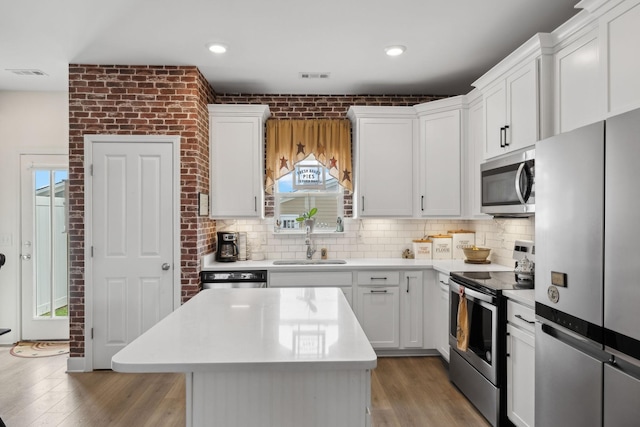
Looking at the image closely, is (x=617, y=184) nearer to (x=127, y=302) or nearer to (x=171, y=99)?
(x=171, y=99)

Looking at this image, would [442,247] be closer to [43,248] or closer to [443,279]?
[443,279]

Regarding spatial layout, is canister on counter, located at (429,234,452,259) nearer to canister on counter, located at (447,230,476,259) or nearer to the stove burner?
canister on counter, located at (447,230,476,259)

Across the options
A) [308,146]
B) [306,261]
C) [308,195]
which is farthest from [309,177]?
[306,261]

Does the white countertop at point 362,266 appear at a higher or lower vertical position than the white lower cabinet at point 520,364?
higher

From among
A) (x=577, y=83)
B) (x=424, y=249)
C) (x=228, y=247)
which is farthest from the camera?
(x=424, y=249)

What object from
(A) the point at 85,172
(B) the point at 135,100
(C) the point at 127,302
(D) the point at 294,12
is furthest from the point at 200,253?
(D) the point at 294,12

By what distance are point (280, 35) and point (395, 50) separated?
97cm

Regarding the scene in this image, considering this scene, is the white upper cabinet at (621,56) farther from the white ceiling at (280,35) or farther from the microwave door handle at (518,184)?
the white ceiling at (280,35)

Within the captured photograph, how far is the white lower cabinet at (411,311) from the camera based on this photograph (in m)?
4.04

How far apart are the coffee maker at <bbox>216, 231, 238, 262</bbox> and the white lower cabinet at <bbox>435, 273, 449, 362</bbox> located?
2.06 meters

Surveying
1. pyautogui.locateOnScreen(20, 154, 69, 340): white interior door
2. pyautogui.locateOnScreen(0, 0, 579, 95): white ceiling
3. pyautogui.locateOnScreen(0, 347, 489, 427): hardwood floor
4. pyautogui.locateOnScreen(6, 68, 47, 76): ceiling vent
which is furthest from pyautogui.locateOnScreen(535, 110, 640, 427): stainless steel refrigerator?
pyautogui.locateOnScreen(20, 154, 69, 340): white interior door

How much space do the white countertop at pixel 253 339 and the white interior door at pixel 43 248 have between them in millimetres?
3294

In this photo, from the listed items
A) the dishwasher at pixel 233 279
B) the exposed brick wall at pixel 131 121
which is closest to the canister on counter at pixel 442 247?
the dishwasher at pixel 233 279

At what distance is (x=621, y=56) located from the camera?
1.87 m
